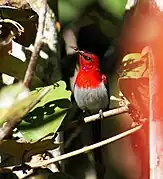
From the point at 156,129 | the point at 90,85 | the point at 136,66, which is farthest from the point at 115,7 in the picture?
the point at 156,129

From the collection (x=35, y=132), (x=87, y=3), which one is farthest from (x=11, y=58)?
(x=87, y=3)

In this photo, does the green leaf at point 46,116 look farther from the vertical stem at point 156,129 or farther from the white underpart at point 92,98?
the white underpart at point 92,98

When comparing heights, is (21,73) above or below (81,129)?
above

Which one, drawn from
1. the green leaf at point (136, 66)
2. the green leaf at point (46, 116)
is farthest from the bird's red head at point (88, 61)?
the green leaf at point (46, 116)

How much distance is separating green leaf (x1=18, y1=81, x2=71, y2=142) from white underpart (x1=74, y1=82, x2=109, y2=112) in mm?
623

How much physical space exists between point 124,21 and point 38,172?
68 cm

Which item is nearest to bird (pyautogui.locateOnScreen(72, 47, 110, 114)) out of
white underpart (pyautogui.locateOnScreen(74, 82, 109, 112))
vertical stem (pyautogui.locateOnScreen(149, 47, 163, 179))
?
white underpart (pyautogui.locateOnScreen(74, 82, 109, 112))

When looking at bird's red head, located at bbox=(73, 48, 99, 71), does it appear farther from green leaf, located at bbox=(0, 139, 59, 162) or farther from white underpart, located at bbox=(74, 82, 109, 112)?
green leaf, located at bbox=(0, 139, 59, 162)

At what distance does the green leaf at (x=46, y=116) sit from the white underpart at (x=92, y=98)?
0.62 m

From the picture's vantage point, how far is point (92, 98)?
1.61 metres

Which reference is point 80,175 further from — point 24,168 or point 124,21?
point 24,168

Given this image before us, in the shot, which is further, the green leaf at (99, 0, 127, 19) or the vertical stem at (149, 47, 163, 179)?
the green leaf at (99, 0, 127, 19)

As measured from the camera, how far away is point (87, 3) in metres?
1.62

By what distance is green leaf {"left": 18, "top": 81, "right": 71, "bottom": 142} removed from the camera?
31.2 inches
